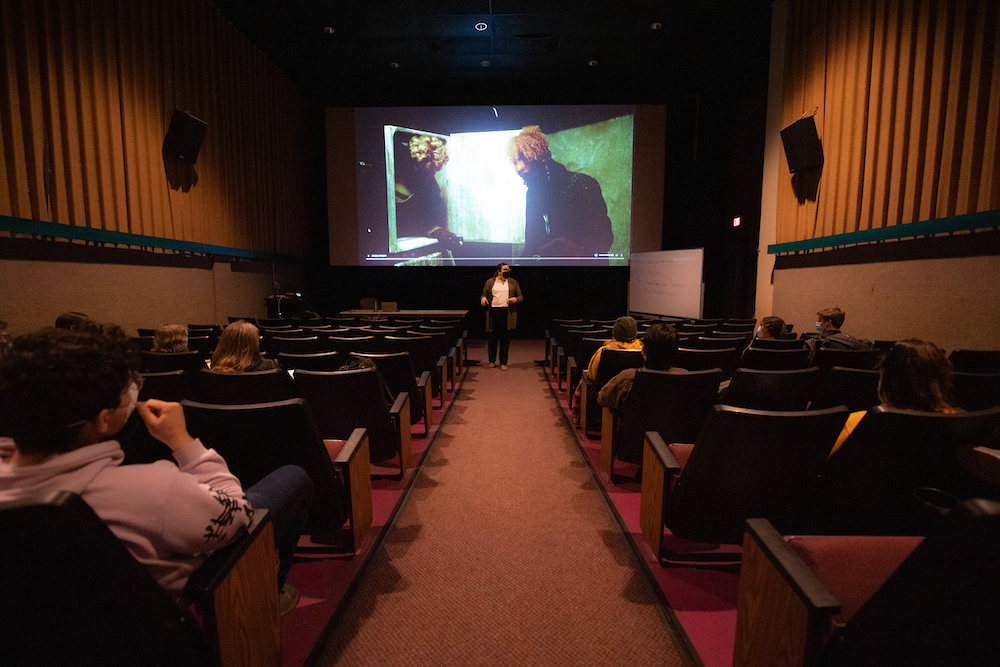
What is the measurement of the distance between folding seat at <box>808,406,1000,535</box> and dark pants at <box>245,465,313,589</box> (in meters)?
1.66

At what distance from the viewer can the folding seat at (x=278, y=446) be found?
1432 mm

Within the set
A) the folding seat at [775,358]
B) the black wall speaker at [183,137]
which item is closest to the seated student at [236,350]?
the folding seat at [775,358]

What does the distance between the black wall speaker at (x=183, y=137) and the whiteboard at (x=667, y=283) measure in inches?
268

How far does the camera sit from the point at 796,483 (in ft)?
4.96

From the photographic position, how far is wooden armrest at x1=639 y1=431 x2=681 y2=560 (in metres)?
1.74

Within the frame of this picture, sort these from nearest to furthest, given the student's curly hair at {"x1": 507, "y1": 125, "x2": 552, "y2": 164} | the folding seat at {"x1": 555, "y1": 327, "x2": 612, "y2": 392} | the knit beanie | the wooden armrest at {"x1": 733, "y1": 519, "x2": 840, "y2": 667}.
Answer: the wooden armrest at {"x1": 733, "y1": 519, "x2": 840, "y2": 667}, the knit beanie, the folding seat at {"x1": 555, "y1": 327, "x2": 612, "y2": 392}, the student's curly hair at {"x1": 507, "y1": 125, "x2": 552, "y2": 164}

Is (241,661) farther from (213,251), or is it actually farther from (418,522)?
(213,251)

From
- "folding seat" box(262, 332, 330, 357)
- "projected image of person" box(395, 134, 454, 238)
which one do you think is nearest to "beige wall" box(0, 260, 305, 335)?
"folding seat" box(262, 332, 330, 357)

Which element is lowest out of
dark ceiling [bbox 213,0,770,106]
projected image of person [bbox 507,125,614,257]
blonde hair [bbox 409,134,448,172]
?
projected image of person [bbox 507,125,614,257]

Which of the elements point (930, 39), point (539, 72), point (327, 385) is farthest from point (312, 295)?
point (930, 39)

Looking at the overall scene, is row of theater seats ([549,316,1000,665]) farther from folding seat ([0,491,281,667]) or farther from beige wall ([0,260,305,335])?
beige wall ([0,260,305,335])

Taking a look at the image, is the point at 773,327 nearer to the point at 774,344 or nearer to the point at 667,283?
the point at 774,344

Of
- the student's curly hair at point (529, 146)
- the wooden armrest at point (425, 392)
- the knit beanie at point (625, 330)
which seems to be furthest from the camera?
the student's curly hair at point (529, 146)

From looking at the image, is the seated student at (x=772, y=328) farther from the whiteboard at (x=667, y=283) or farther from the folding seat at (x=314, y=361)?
the folding seat at (x=314, y=361)
